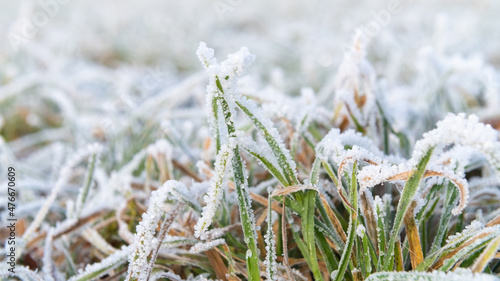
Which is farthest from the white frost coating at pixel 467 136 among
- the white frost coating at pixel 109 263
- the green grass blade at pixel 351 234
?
the white frost coating at pixel 109 263

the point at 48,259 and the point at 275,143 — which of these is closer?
the point at 275,143

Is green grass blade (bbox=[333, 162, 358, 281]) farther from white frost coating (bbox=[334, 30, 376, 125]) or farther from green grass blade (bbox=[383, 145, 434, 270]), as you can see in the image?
white frost coating (bbox=[334, 30, 376, 125])

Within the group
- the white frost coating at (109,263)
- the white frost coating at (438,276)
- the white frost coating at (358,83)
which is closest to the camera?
the white frost coating at (438,276)

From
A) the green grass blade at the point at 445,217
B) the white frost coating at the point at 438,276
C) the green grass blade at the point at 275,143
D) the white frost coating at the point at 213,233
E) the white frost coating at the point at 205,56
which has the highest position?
the white frost coating at the point at 205,56

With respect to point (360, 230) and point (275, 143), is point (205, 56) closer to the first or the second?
point (275, 143)

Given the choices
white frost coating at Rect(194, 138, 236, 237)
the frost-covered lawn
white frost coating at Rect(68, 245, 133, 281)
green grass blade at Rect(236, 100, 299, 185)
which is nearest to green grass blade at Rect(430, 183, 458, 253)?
the frost-covered lawn

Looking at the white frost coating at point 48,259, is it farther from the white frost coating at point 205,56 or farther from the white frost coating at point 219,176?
the white frost coating at point 205,56

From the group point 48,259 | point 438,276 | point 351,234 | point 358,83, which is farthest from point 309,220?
point 48,259

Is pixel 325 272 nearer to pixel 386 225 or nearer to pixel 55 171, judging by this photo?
pixel 386 225

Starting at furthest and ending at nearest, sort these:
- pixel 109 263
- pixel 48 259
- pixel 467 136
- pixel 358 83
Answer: pixel 358 83 → pixel 48 259 → pixel 109 263 → pixel 467 136
